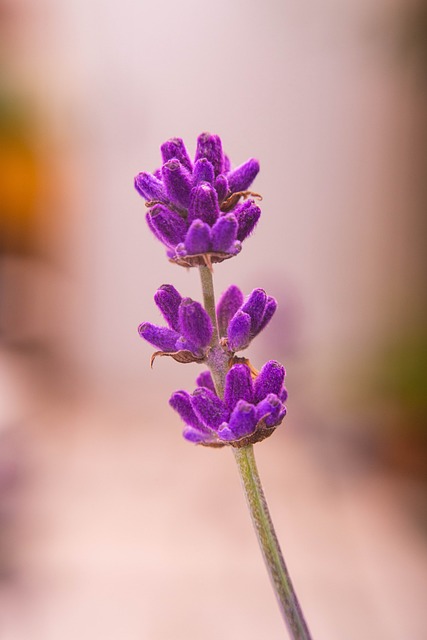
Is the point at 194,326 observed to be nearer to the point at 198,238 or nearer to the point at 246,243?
the point at 198,238

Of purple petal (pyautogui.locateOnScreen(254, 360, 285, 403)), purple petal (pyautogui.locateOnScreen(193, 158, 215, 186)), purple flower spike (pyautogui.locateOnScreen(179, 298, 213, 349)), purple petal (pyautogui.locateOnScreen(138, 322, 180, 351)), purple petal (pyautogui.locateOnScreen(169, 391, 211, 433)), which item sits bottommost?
purple petal (pyautogui.locateOnScreen(169, 391, 211, 433))

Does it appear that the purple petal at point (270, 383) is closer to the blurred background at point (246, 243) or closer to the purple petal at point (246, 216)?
the purple petal at point (246, 216)

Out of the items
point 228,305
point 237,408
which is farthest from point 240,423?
point 228,305

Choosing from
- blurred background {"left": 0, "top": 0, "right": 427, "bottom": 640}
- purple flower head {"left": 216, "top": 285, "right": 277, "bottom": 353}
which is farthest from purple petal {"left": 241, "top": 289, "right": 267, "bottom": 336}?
blurred background {"left": 0, "top": 0, "right": 427, "bottom": 640}

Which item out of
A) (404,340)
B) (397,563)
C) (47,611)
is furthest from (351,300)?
(47,611)

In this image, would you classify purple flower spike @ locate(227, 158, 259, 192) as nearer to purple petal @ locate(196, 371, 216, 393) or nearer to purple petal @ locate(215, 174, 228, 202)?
purple petal @ locate(215, 174, 228, 202)

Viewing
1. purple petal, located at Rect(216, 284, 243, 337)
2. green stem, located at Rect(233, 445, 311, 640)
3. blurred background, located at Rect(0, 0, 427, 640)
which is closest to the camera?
green stem, located at Rect(233, 445, 311, 640)

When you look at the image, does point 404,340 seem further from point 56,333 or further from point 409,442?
point 56,333

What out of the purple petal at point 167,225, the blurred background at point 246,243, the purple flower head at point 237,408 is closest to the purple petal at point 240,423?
the purple flower head at point 237,408
